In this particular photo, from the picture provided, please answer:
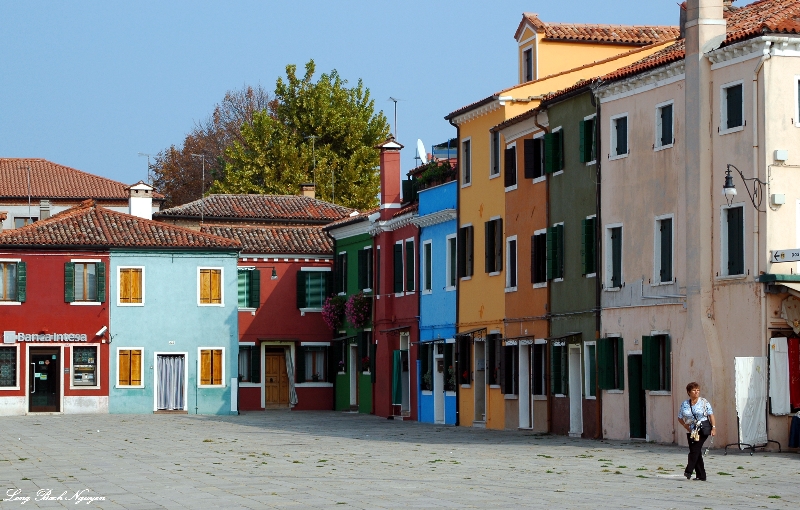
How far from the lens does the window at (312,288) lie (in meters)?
55.2

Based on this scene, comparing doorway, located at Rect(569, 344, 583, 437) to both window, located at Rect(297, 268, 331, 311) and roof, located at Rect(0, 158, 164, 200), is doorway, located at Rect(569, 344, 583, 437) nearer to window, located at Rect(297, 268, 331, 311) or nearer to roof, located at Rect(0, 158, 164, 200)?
window, located at Rect(297, 268, 331, 311)

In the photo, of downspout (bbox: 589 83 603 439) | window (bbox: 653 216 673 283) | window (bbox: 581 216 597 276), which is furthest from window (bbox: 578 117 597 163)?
window (bbox: 653 216 673 283)

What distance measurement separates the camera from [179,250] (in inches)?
2034

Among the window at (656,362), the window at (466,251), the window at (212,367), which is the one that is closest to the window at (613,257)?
the window at (656,362)

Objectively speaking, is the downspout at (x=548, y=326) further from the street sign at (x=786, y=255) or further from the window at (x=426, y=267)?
the street sign at (x=786, y=255)

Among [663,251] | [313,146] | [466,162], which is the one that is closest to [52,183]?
[313,146]

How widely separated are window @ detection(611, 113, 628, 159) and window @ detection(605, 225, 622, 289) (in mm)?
1663

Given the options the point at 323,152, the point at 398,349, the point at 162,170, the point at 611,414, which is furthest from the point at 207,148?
the point at 611,414

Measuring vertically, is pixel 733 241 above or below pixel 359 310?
above

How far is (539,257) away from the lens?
123 feet

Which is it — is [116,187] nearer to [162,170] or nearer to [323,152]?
[162,170]

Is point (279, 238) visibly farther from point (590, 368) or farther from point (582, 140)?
point (590, 368)

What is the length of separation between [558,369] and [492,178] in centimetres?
700

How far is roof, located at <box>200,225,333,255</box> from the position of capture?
55.1 meters
